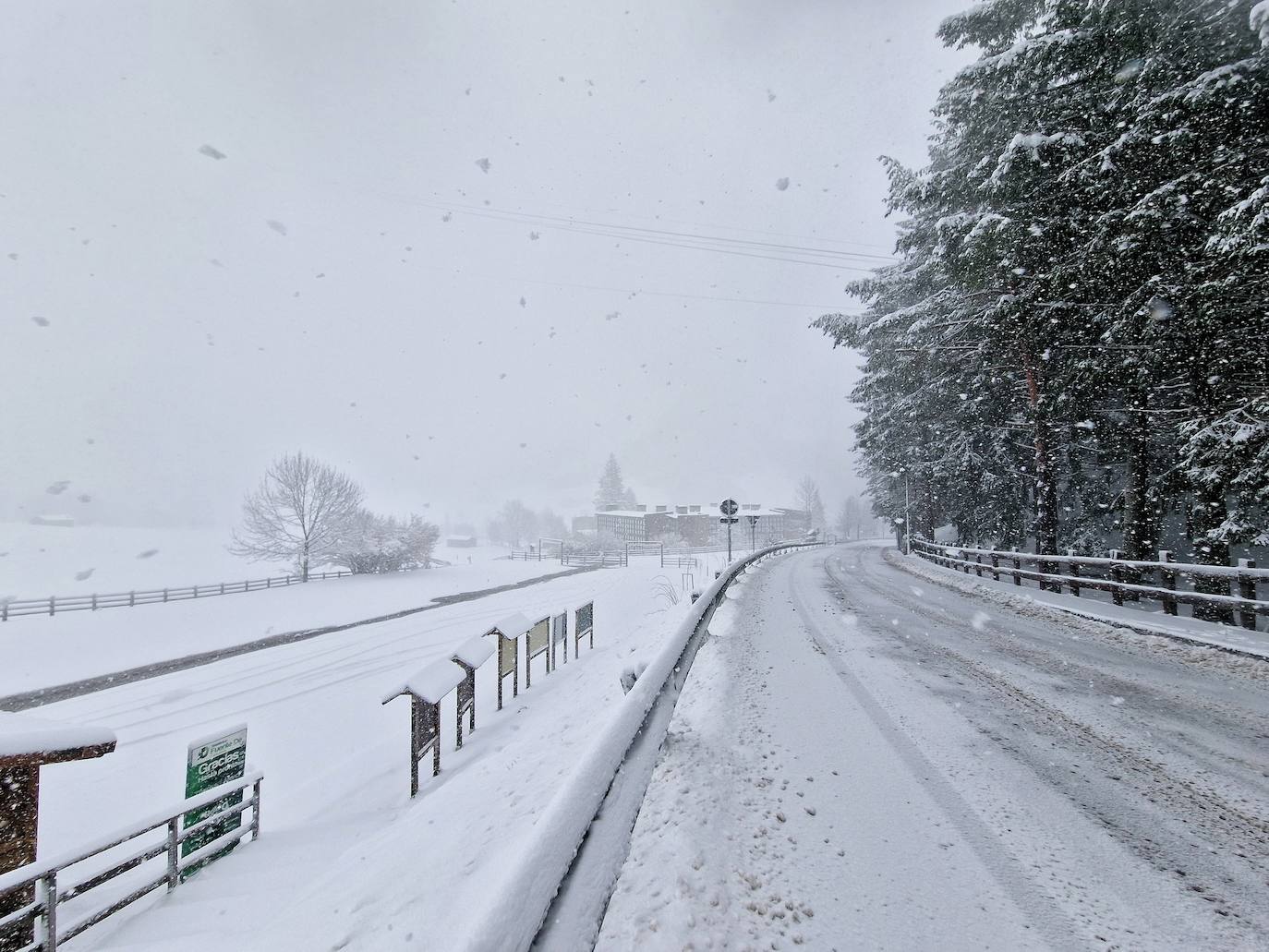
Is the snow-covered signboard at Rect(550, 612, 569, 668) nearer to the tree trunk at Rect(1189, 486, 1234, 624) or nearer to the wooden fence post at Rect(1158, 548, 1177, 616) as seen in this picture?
the wooden fence post at Rect(1158, 548, 1177, 616)

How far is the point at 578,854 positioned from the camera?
1.83 meters

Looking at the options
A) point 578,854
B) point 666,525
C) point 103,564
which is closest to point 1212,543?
point 578,854

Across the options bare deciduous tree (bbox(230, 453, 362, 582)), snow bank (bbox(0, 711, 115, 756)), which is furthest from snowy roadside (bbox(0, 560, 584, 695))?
snow bank (bbox(0, 711, 115, 756))

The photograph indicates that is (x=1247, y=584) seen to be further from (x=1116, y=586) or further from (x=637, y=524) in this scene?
(x=637, y=524)

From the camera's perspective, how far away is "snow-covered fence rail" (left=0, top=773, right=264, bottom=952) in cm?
291

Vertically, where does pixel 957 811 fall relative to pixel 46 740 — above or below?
below

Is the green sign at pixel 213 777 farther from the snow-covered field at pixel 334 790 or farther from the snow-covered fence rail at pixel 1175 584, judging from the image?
the snow-covered fence rail at pixel 1175 584

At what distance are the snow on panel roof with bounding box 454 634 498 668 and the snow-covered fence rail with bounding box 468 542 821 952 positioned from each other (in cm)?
383

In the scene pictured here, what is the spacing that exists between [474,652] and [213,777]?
2.64 meters

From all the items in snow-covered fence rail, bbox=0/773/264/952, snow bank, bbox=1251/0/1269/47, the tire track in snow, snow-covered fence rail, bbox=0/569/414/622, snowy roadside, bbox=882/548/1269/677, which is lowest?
snow-covered fence rail, bbox=0/569/414/622

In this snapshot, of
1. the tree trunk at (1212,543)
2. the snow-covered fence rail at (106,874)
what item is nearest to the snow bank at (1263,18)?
the tree trunk at (1212,543)

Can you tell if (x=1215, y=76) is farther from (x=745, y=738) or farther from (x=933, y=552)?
(x=933, y=552)

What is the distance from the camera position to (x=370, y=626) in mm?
18234

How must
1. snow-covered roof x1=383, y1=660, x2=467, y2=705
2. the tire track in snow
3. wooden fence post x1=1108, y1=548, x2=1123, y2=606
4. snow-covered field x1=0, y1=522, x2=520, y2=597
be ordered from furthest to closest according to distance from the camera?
snow-covered field x1=0, y1=522, x2=520, y2=597
wooden fence post x1=1108, y1=548, x2=1123, y2=606
snow-covered roof x1=383, y1=660, x2=467, y2=705
the tire track in snow
